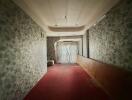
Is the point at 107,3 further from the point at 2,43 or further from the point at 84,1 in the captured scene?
the point at 2,43

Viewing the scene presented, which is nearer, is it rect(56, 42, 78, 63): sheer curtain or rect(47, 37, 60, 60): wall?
rect(47, 37, 60, 60): wall

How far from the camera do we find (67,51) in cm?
1227

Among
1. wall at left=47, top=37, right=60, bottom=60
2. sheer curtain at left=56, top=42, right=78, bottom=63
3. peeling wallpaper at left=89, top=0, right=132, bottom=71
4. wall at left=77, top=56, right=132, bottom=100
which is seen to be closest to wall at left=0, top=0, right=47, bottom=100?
wall at left=77, top=56, right=132, bottom=100

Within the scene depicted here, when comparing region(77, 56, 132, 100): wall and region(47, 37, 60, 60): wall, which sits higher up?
region(47, 37, 60, 60): wall

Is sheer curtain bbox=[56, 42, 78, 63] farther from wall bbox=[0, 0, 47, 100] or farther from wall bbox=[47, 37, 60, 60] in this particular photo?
wall bbox=[0, 0, 47, 100]

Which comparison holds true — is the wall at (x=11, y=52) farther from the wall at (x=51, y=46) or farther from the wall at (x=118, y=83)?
the wall at (x=51, y=46)

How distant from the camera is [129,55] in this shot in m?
2.61

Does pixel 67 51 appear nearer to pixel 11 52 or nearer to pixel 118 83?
pixel 118 83

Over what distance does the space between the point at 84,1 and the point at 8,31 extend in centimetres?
185

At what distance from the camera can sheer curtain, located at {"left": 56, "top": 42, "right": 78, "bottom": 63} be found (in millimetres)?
12172

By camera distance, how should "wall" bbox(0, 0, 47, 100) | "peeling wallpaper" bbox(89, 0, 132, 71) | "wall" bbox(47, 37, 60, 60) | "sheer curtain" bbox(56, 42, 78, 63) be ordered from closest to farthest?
1. "wall" bbox(0, 0, 47, 100)
2. "peeling wallpaper" bbox(89, 0, 132, 71)
3. "wall" bbox(47, 37, 60, 60)
4. "sheer curtain" bbox(56, 42, 78, 63)

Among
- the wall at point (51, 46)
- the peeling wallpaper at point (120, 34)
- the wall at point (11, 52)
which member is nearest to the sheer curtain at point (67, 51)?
the wall at point (51, 46)

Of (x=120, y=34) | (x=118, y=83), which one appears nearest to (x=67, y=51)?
Result: (x=120, y=34)

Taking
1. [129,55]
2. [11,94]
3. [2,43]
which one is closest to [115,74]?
[129,55]
